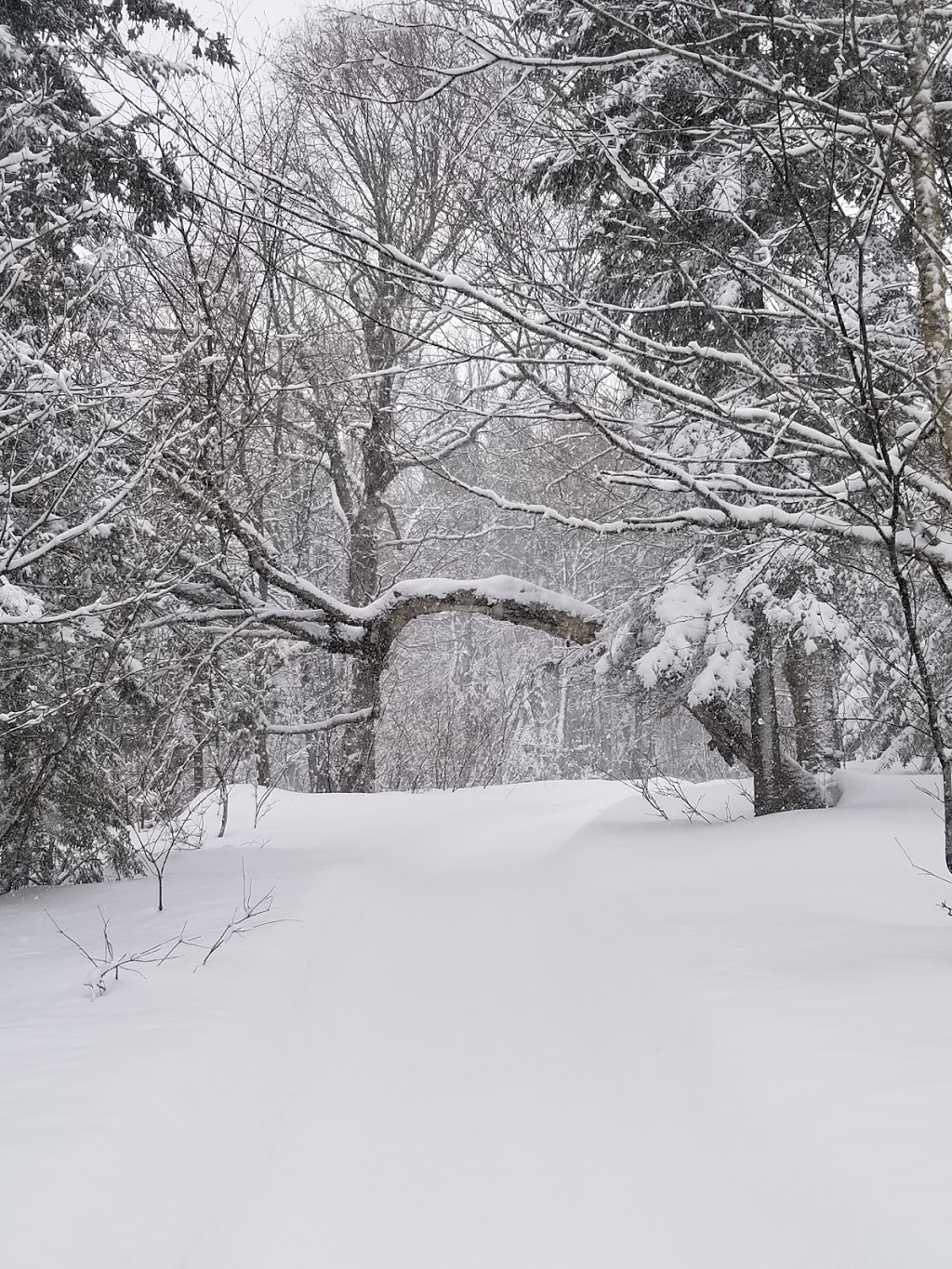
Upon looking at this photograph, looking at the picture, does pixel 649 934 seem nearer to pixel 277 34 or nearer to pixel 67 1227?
pixel 67 1227

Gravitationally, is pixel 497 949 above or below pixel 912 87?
below

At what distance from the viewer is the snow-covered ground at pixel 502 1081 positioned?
8.26ft

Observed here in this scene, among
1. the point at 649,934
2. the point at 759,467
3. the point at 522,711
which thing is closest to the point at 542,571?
the point at 522,711

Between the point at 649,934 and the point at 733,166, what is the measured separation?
15.0 feet

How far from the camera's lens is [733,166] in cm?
557

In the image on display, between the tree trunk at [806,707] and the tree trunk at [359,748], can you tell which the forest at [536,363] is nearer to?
the tree trunk at [806,707]

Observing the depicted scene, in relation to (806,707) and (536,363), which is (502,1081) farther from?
(806,707)

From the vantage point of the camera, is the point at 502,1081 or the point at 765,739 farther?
the point at 765,739

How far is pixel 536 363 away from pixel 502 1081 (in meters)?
3.06

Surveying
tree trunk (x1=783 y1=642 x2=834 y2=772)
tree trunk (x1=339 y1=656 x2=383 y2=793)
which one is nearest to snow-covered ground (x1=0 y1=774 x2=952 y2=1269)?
tree trunk (x1=783 y1=642 x2=834 y2=772)

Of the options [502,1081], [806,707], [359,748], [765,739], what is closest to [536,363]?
[502,1081]

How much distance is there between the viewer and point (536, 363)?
3730 mm

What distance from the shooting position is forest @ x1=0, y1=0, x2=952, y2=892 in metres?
3.80

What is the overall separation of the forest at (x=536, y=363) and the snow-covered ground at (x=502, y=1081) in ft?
3.69
